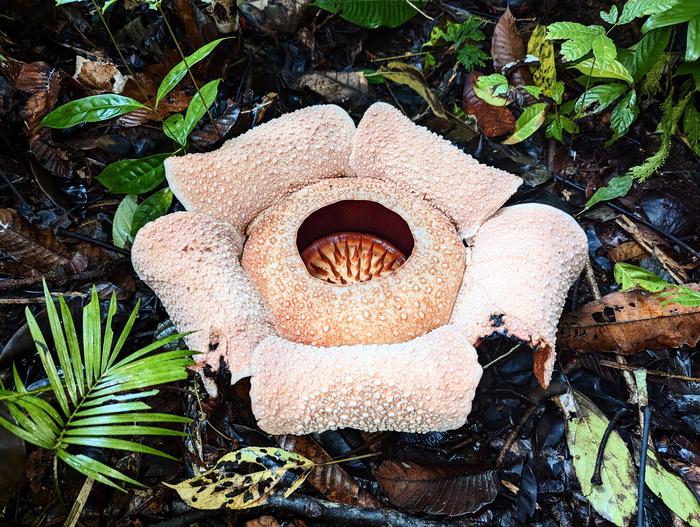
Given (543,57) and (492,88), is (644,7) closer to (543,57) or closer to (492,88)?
(543,57)

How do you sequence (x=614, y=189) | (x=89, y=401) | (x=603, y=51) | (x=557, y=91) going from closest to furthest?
(x=89, y=401)
(x=603, y=51)
(x=614, y=189)
(x=557, y=91)

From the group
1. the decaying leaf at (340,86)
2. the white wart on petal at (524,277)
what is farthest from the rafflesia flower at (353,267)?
the decaying leaf at (340,86)

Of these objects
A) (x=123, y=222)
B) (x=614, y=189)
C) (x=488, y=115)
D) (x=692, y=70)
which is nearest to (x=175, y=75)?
(x=123, y=222)

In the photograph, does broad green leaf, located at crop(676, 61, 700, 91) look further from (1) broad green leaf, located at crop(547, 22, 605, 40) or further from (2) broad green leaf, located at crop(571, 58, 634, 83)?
(1) broad green leaf, located at crop(547, 22, 605, 40)

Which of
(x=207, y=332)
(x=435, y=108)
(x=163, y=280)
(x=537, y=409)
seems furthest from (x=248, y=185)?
(x=537, y=409)

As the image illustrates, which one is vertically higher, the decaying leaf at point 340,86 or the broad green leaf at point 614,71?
the decaying leaf at point 340,86

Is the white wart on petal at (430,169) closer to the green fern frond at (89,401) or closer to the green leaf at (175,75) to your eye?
the green leaf at (175,75)
